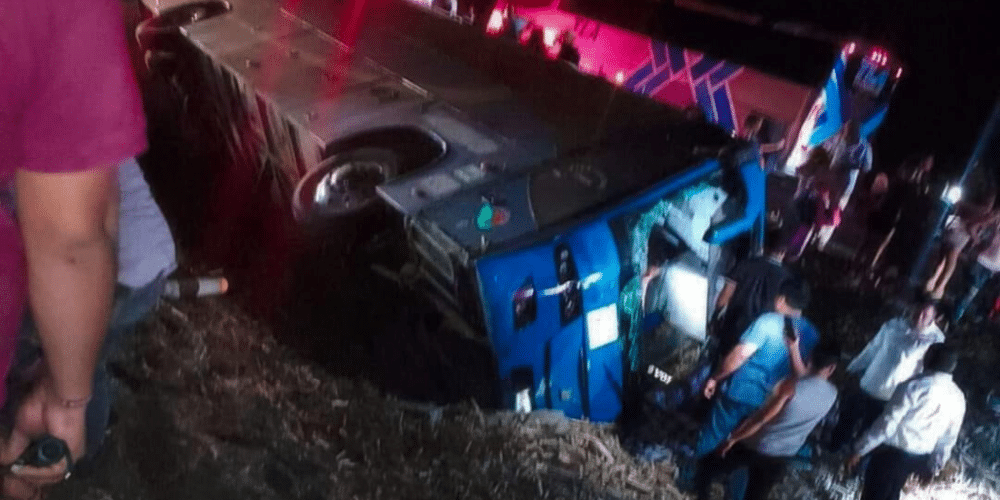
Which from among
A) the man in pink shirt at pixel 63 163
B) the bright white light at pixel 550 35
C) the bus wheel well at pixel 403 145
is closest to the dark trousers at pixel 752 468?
the bus wheel well at pixel 403 145

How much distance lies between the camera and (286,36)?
2766mm

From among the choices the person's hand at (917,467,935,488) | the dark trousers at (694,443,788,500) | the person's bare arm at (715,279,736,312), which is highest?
the person's bare arm at (715,279,736,312)

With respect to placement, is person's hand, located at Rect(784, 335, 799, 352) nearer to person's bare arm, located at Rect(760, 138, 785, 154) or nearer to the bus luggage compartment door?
the bus luggage compartment door

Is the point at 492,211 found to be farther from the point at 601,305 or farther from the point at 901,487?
the point at 901,487

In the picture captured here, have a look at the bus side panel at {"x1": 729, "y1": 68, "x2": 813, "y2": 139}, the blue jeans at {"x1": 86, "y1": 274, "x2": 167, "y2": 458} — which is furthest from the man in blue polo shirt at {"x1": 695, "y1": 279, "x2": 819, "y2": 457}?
the blue jeans at {"x1": 86, "y1": 274, "x2": 167, "y2": 458}

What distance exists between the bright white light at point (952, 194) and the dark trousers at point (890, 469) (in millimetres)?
613

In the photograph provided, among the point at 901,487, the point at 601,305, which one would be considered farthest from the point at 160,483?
the point at 901,487

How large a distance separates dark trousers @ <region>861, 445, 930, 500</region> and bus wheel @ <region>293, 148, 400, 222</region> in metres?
1.42

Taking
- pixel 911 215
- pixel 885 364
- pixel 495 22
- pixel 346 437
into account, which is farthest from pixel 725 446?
pixel 495 22

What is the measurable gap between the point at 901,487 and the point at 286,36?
2.41 m

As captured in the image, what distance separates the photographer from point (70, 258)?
77cm

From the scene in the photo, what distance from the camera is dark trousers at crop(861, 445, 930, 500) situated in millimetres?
1638

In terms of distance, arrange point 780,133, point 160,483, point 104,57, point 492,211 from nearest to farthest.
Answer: point 104,57 → point 160,483 → point 492,211 → point 780,133

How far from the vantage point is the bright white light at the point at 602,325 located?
201cm
